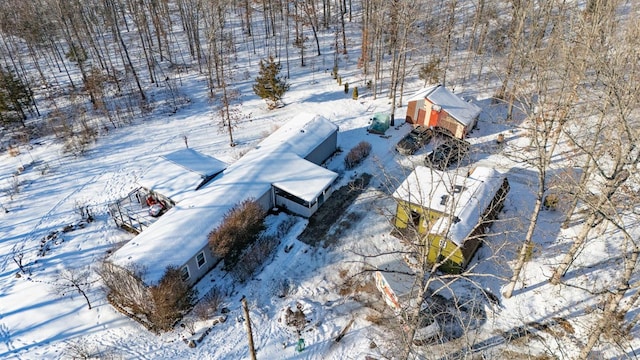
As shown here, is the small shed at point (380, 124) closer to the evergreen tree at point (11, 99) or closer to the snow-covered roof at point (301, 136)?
the snow-covered roof at point (301, 136)

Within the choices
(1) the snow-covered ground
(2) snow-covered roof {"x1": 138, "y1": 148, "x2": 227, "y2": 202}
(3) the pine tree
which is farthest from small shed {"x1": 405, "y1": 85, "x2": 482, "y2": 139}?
(2) snow-covered roof {"x1": 138, "y1": 148, "x2": 227, "y2": 202}

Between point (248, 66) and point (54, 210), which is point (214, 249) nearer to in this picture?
point (54, 210)

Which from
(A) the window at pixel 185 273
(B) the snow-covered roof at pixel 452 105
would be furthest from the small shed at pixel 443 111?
(A) the window at pixel 185 273

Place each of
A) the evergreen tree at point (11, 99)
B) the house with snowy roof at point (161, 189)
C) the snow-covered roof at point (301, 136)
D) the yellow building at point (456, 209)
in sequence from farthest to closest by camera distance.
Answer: the evergreen tree at point (11, 99) → the snow-covered roof at point (301, 136) → the house with snowy roof at point (161, 189) → the yellow building at point (456, 209)

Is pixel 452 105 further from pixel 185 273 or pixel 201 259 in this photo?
pixel 185 273

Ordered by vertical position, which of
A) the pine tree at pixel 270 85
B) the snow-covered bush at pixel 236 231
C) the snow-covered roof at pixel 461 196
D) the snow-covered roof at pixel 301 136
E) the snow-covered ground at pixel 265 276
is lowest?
the snow-covered ground at pixel 265 276

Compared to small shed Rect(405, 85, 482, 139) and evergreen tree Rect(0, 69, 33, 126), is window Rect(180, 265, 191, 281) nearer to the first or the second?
small shed Rect(405, 85, 482, 139)

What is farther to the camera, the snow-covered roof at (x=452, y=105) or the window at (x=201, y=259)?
the snow-covered roof at (x=452, y=105)

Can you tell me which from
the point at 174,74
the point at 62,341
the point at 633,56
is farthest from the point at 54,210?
the point at 633,56
